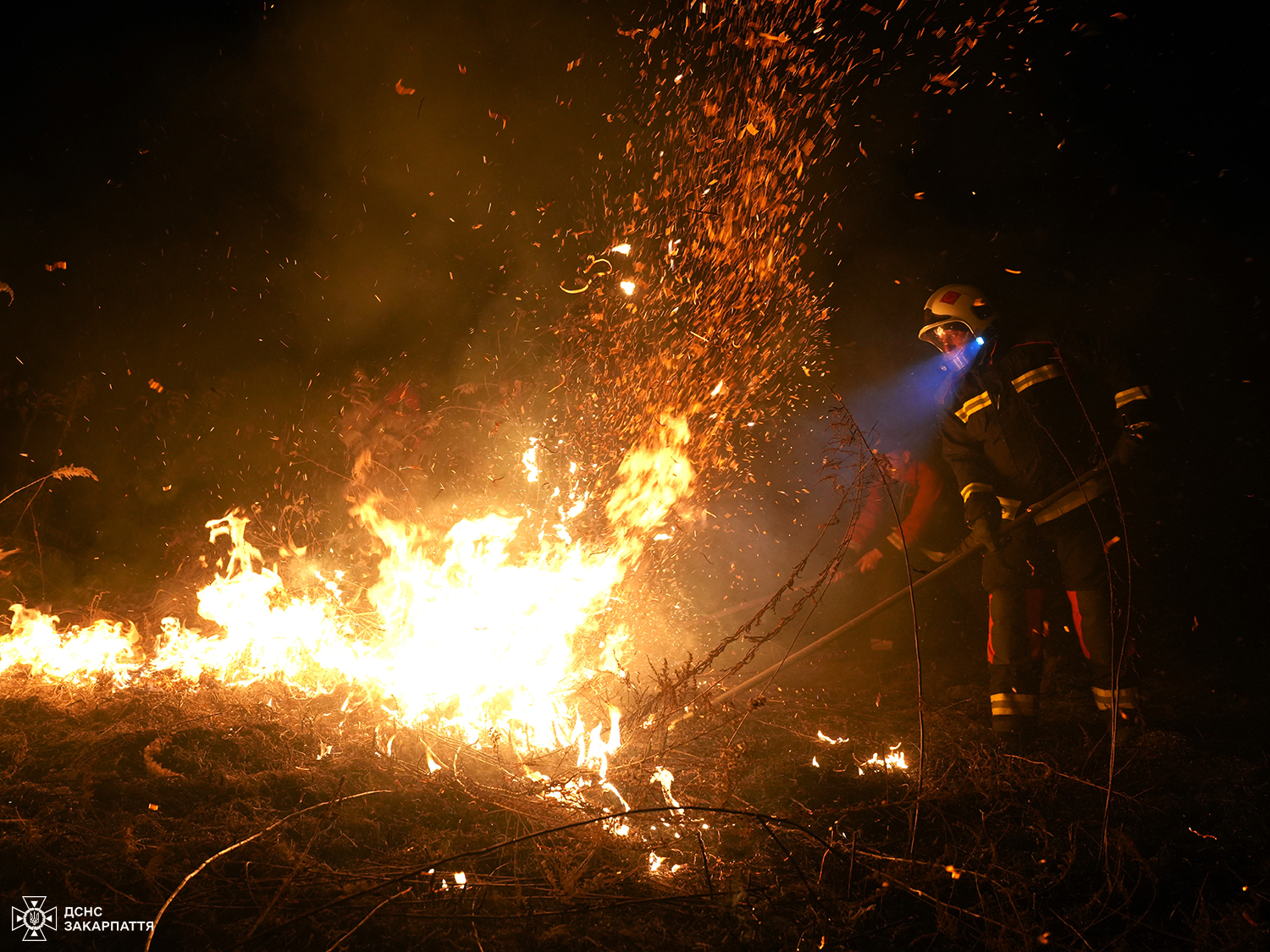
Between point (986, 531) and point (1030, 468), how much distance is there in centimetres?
57

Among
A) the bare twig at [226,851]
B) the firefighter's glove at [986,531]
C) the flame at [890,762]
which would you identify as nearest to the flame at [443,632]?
the bare twig at [226,851]

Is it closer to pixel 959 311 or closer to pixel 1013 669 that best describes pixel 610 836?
pixel 1013 669

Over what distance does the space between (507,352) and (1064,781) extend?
6323 millimetres

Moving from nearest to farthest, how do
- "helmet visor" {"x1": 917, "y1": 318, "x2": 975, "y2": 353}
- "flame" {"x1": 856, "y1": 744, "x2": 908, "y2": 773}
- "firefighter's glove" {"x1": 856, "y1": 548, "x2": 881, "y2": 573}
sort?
"flame" {"x1": 856, "y1": 744, "x2": 908, "y2": 773}, "helmet visor" {"x1": 917, "y1": 318, "x2": 975, "y2": 353}, "firefighter's glove" {"x1": 856, "y1": 548, "x2": 881, "y2": 573}

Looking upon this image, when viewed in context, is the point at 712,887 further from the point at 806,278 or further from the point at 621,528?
the point at 806,278

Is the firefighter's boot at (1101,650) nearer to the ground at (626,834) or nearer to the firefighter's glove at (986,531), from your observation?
the ground at (626,834)

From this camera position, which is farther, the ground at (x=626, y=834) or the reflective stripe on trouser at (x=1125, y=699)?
the reflective stripe on trouser at (x=1125, y=699)

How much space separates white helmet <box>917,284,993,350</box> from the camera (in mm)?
4863

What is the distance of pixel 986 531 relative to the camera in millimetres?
4520

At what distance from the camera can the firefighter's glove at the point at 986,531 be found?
4.50 meters

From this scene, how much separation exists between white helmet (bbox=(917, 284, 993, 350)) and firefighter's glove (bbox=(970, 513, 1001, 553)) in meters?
1.52

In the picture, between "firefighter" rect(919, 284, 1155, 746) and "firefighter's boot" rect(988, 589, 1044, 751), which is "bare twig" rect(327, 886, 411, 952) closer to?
"firefighter's boot" rect(988, 589, 1044, 751)

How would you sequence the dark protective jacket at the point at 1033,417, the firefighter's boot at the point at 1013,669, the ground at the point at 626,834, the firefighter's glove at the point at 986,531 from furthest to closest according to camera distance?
1. the firefighter's glove at the point at 986,531
2. the dark protective jacket at the point at 1033,417
3. the firefighter's boot at the point at 1013,669
4. the ground at the point at 626,834

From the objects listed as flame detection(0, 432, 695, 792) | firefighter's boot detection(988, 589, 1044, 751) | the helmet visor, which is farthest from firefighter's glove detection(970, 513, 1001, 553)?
flame detection(0, 432, 695, 792)
